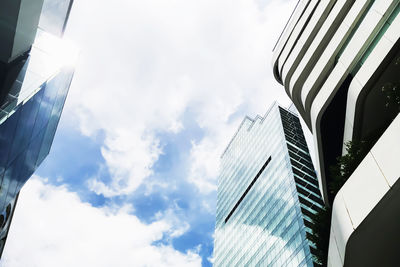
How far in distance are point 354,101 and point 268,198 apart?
4931 cm

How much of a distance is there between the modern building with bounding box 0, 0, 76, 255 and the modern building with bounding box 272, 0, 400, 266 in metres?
11.5

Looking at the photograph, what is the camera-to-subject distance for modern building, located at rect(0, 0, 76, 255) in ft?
34.4

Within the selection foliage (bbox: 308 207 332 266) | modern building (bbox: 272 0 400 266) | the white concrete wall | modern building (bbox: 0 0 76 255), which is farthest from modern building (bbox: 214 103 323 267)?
modern building (bbox: 0 0 76 255)

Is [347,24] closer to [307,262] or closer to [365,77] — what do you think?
[365,77]

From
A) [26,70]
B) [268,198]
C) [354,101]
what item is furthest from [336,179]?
[268,198]

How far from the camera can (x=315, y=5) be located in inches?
872

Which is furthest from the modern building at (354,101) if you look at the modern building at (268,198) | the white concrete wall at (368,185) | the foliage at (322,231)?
the modern building at (268,198)

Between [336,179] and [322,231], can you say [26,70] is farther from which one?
[322,231]

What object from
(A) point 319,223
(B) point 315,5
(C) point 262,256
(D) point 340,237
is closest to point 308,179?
(C) point 262,256

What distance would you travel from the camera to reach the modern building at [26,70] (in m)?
10.5

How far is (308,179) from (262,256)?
18.1m

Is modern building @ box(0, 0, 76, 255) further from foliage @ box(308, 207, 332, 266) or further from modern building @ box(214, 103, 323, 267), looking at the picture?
modern building @ box(214, 103, 323, 267)

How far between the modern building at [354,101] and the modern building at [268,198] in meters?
23.4

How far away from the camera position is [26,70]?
39.1 ft
